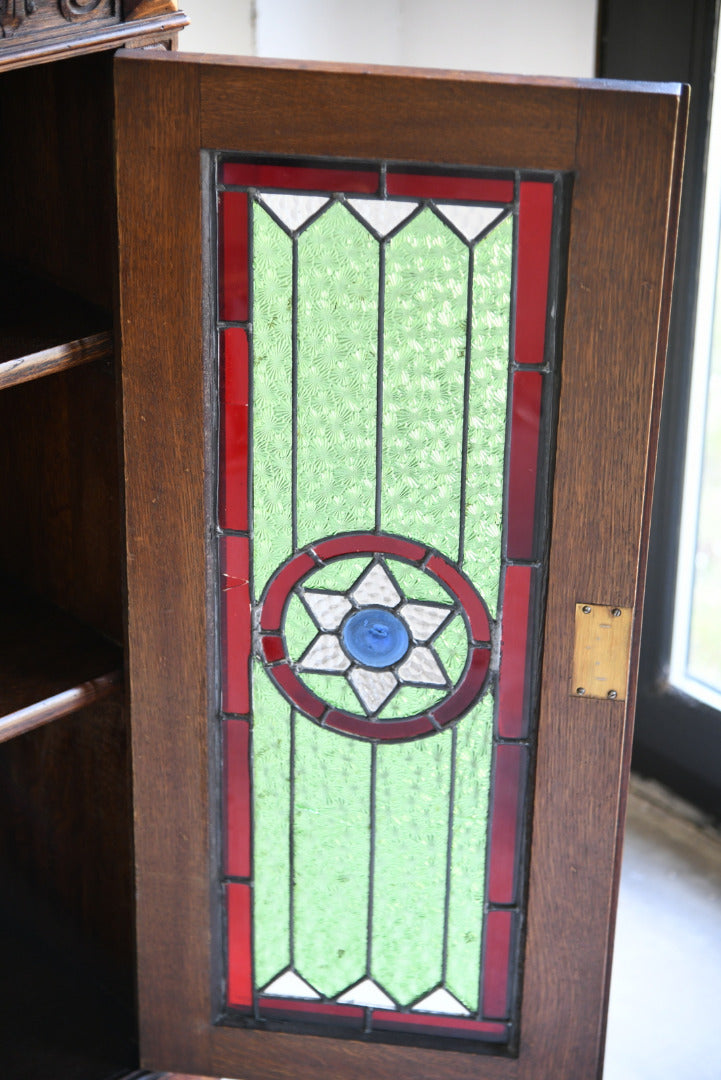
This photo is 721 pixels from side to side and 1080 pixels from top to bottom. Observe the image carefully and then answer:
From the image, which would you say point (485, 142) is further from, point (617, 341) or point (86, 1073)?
point (86, 1073)

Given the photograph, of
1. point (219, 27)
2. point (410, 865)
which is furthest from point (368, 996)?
point (219, 27)

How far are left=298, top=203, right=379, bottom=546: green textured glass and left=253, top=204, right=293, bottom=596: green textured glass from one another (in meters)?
0.02

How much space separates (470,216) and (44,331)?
0.53 meters

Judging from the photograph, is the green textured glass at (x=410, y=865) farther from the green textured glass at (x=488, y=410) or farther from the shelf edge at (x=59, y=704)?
the shelf edge at (x=59, y=704)

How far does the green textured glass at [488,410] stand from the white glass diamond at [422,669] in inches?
4.2

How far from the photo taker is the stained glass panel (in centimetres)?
157

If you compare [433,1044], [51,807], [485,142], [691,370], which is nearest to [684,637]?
[691,370]

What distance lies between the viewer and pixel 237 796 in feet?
6.15

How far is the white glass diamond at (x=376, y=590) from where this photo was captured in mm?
1731

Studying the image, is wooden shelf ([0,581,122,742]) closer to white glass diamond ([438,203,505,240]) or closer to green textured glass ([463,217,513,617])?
green textured glass ([463,217,513,617])

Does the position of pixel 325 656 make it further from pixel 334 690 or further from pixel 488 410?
pixel 488 410

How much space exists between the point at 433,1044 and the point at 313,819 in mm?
378

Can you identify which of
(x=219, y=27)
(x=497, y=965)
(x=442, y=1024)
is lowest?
(x=442, y=1024)

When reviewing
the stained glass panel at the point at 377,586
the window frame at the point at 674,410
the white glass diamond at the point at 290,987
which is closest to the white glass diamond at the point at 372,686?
the stained glass panel at the point at 377,586
